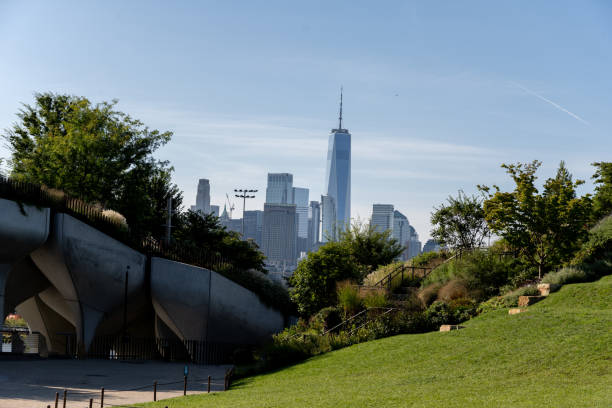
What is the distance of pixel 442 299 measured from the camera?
27.0m

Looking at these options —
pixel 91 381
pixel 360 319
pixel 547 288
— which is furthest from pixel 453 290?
pixel 91 381

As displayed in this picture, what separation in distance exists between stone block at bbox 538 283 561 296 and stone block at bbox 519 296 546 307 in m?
0.45

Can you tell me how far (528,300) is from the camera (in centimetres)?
2411

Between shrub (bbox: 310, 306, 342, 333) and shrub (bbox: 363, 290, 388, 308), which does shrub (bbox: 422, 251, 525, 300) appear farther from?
shrub (bbox: 310, 306, 342, 333)

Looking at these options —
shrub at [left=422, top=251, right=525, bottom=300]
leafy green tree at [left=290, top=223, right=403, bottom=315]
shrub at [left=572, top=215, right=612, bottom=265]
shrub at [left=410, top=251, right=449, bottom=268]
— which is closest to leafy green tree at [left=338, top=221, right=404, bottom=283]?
shrub at [left=410, top=251, right=449, bottom=268]

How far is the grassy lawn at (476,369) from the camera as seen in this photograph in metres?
14.1

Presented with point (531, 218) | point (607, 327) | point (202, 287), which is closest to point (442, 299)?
point (531, 218)

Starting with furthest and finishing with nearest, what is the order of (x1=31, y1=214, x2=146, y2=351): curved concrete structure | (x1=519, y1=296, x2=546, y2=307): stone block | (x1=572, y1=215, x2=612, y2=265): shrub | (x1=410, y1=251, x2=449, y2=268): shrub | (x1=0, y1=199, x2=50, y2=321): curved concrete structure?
(x1=410, y1=251, x2=449, y2=268): shrub < (x1=31, y1=214, x2=146, y2=351): curved concrete structure < (x1=0, y1=199, x2=50, y2=321): curved concrete structure < (x1=572, y1=215, x2=612, y2=265): shrub < (x1=519, y1=296, x2=546, y2=307): stone block

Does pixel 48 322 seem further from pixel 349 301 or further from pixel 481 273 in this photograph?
pixel 481 273

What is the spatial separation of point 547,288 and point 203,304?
16107 mm

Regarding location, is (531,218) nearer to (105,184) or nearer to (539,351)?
(539,351)

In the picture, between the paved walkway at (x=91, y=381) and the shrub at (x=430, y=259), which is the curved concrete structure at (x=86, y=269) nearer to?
the paved walkway at (x=91, y=381)

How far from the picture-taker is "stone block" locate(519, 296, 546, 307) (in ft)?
79.0

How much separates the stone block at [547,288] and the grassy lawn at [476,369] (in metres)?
0.75
